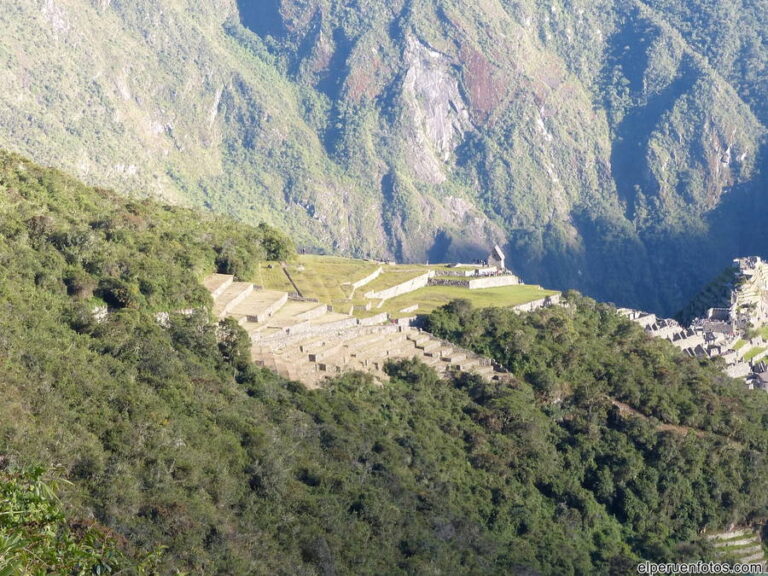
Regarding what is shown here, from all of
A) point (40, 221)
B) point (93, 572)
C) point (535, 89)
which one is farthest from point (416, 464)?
point (535, 89)

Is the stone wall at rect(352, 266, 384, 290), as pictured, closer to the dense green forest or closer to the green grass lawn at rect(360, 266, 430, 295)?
the green grass lawn at rect(360, 266, 430, 295)

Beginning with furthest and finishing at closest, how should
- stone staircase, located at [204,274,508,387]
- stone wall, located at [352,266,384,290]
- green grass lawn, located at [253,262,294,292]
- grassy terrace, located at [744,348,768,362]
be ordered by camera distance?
grassy terrace, located at [744,348,768,362], stone wall, located at [352,266,384,290], green grass lawn, located at [253,262,294,292], stone staircase, located at [204,274,508,387]


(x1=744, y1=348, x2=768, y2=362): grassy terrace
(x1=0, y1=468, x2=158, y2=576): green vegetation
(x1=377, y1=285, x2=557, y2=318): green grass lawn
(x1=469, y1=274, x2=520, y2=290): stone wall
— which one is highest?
(x1=469, y1=274, x2=520, y2=290): stone wall

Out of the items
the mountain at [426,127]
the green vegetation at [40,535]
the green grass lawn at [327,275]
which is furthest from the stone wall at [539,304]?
the mountain at [426,127]

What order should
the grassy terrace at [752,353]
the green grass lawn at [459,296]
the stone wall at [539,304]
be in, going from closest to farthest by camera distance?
the green grass lawn at [459,296] → the stone wall at [539,304] → the grassy terrace at [752,353]

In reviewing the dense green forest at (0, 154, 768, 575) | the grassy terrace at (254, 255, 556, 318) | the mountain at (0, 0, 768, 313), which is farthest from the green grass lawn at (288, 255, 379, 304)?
the mountain at (0, 0, 768, 313)

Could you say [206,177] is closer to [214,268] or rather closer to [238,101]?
[238,101]

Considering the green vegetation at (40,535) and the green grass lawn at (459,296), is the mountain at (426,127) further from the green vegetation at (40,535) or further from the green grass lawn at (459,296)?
Answer: the green vegetation at (40,535)

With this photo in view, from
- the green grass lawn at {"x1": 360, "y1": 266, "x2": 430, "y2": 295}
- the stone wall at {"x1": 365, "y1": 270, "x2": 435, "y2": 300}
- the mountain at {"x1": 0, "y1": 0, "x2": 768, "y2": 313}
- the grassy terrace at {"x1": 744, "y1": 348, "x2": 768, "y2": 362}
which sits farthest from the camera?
→ the mountain at {"x1": 0, "y1": 0, "x2": 768, "y2": 313}
